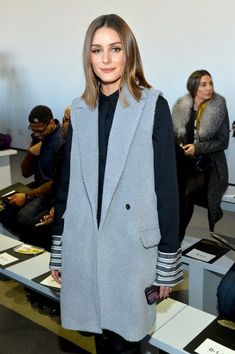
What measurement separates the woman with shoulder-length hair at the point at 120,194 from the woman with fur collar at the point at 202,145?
1.07 metres

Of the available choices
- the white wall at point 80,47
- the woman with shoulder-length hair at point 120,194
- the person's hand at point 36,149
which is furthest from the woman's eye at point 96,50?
the white wall at point 80,47

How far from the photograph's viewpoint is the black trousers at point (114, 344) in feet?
3.90

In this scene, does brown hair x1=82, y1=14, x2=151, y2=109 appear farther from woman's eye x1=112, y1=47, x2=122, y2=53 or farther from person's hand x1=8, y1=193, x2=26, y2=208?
person's hand x1=8, y1=193, x2=26, y2=208

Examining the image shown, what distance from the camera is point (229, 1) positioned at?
4.02 meters

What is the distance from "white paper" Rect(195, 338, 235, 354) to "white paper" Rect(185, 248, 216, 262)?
0.75m

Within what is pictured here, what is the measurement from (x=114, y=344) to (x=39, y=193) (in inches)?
56.7

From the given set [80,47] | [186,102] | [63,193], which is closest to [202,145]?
[186,102]

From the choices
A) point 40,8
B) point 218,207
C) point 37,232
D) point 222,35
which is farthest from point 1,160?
point 40,8

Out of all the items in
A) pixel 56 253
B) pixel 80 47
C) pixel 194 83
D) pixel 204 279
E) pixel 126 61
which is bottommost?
pixel 204 279

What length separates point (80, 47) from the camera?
5.67 meters

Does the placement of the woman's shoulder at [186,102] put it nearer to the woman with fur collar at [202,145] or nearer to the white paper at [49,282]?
the woman with fur collar at [202,145]

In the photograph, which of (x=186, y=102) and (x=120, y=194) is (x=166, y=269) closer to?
(x=120, y=194)

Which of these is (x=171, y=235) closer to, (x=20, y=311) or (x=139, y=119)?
(x=139, y=119)

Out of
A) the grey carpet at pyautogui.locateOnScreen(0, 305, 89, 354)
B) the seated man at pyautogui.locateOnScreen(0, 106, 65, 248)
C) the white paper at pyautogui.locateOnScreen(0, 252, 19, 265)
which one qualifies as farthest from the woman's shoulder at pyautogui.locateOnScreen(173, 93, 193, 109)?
the grey carpet at pyautogui.locateOnScreen(0, 305, 89, 354)
